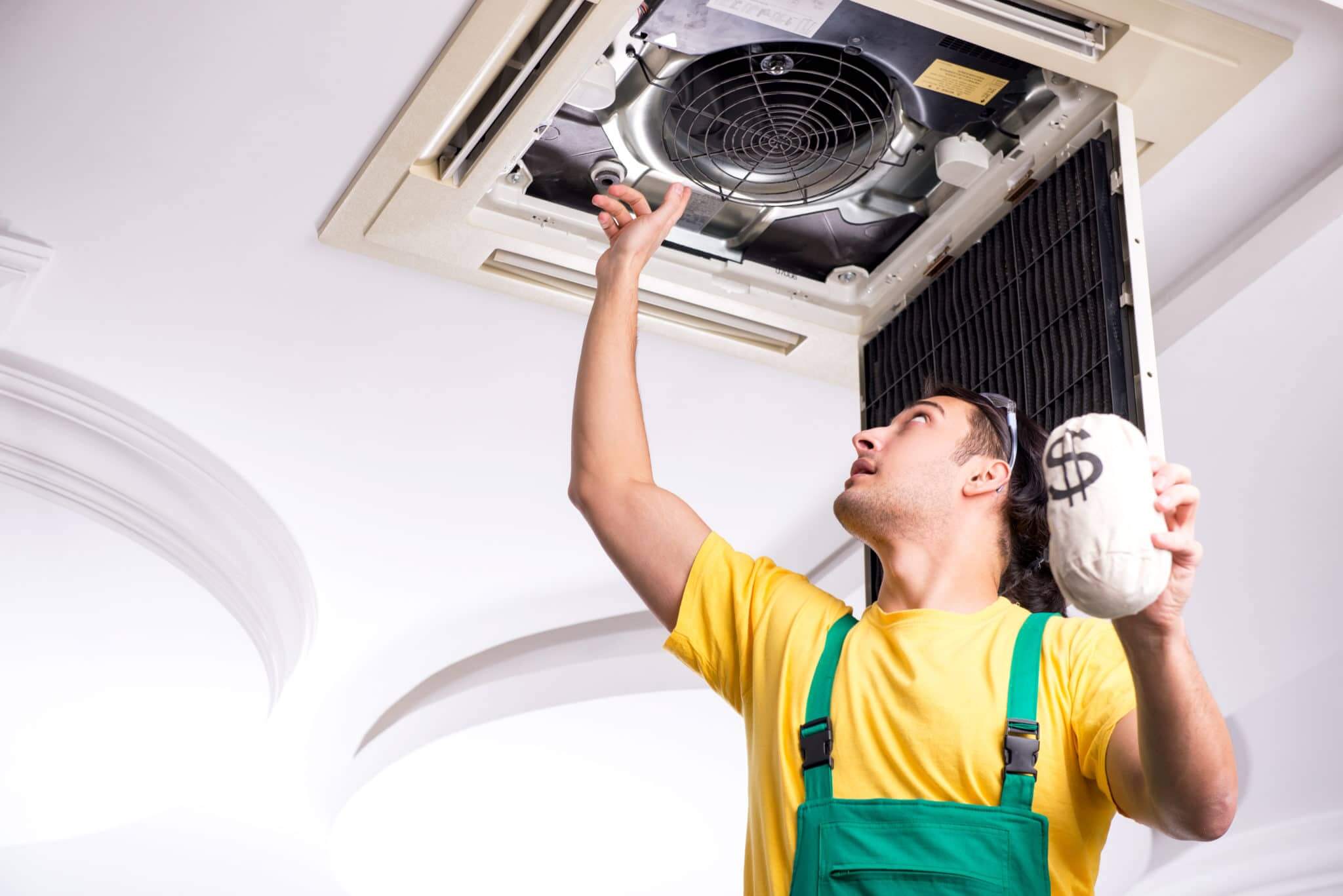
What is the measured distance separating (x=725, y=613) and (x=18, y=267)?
2.30 metres

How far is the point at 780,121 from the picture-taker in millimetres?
2576

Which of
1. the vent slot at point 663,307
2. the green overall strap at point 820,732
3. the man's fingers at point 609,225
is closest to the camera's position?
the green overall strap at point 820,732

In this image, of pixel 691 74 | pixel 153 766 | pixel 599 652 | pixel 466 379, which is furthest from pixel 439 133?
pixel 153 766

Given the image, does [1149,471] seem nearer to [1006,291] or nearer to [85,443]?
[1006,291]

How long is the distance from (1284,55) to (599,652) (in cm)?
340

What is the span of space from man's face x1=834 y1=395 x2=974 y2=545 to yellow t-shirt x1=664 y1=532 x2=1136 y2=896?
0.43 feet

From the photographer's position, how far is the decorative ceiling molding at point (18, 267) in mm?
3318

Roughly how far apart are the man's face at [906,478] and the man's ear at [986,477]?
0.05 ft

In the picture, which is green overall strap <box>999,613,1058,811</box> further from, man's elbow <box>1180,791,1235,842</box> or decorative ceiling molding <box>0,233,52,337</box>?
decorative ceiling molding <box>0,233,52,337</box>

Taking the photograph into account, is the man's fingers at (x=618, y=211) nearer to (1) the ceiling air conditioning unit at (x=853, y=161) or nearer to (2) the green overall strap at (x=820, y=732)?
(1) the ceiling air conditioning unit at (x=853, y=161)

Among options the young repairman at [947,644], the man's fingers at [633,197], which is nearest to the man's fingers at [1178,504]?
the young repairman at [947,644]

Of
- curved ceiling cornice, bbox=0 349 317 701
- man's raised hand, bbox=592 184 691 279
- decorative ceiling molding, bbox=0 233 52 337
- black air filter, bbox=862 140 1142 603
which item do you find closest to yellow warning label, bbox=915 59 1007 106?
black air filter, bbox=862 140 1142 603

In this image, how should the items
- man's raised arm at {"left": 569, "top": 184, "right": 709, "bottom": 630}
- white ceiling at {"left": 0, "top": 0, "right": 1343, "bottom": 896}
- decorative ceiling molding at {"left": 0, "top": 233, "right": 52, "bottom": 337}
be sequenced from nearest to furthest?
1. man's raised arm at {"left": 569, "top": 184, "right": 709, "bottom": 630}
2. white ceiling at {"left": 0, "top": 0, "right": 1343, "bottom": 896}
3. decorative ceiling molding at {"left": 0, "top": 233, "right": 52, "bottom": 337}

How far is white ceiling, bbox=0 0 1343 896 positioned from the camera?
9.06ft
